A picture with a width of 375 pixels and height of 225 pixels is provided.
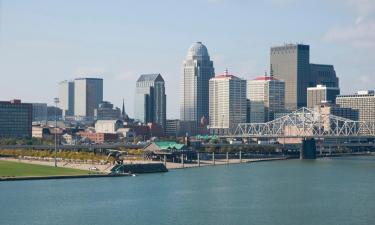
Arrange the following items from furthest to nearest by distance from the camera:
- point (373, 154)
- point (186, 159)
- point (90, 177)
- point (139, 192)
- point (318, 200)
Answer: point (373, 154) → point (186, 159) → point (90, 177) → point (139, 192) → point (318, 200)

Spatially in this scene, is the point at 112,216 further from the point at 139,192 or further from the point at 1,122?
the point at 1,122

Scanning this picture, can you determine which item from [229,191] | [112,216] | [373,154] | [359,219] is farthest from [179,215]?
[373,154]

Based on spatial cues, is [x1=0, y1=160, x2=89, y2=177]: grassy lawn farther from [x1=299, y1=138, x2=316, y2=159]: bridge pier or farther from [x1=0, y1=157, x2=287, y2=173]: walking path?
[x1=299, y1=138, x2=316, y2=159]: bridge pier

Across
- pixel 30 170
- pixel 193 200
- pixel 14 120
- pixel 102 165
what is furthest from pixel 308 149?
pixel 193 200

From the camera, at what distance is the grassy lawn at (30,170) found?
271ft

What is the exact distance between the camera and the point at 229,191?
69438 millimetres

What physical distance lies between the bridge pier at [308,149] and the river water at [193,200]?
50.4m

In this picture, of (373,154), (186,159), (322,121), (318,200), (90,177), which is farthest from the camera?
(322,121)

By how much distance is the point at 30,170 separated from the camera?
286ft

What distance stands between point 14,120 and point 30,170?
100656mm

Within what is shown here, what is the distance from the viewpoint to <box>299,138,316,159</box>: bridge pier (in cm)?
A: 13862

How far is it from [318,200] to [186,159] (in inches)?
2150

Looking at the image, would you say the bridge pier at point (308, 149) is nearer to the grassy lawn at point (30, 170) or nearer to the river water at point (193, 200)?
the river water at point (193, 200)

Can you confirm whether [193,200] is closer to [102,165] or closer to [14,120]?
[102,165]
